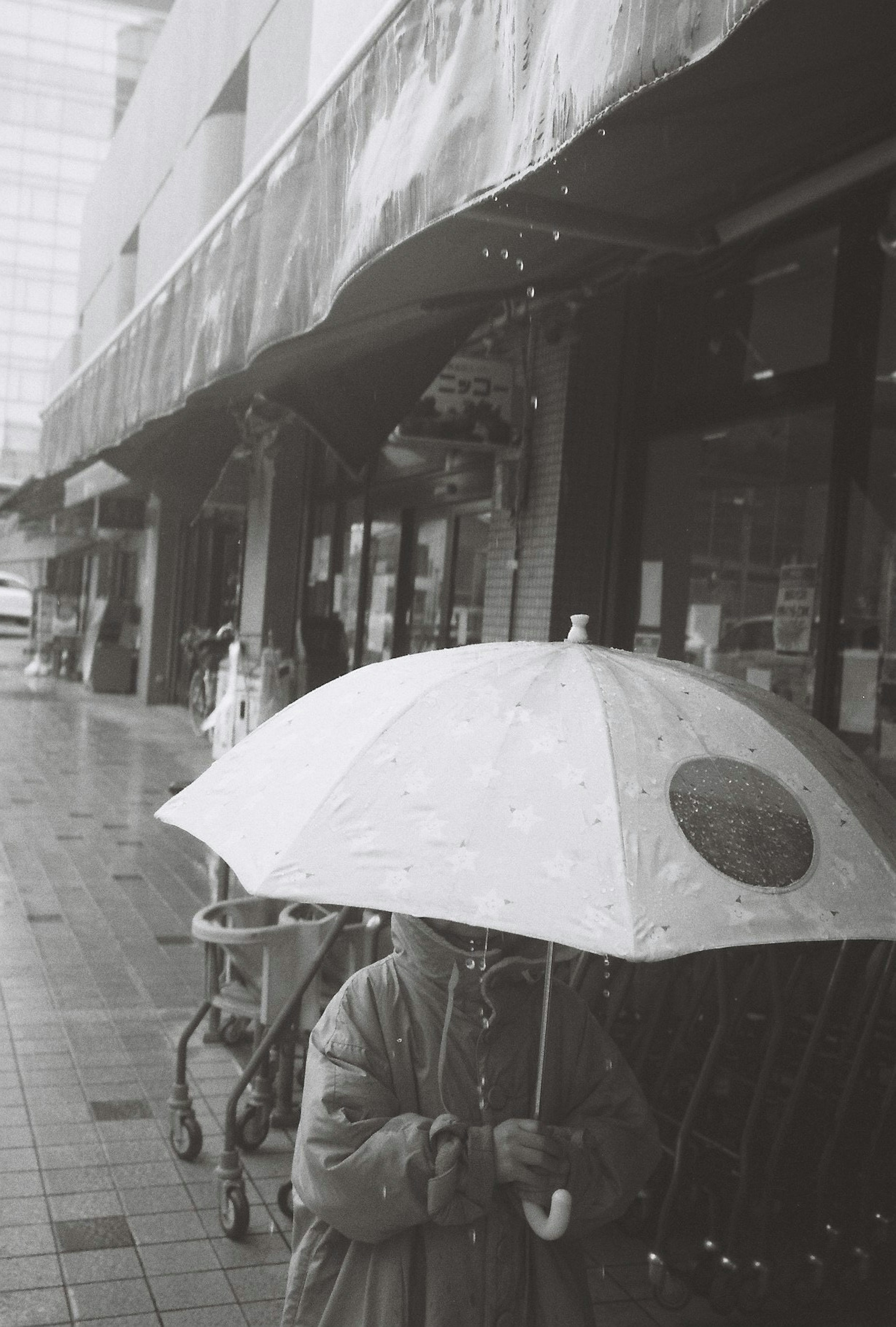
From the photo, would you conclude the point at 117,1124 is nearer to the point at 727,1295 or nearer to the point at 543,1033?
the point at 727,1295

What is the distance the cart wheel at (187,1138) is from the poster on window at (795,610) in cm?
337

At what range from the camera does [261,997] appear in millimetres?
4727

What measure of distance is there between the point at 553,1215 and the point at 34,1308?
1.94 m

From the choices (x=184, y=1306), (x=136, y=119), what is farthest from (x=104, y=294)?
(x=184, y=1306)

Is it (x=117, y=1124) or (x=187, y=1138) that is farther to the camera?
(x=117, y=1124)

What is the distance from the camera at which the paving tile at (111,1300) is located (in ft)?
11.7

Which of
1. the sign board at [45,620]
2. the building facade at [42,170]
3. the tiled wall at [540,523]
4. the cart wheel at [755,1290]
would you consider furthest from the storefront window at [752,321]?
A: the building facade at [42,170]

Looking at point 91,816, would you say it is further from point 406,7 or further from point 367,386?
point 406,7

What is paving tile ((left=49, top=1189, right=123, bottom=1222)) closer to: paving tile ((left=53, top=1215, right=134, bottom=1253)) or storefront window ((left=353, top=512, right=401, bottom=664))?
paving tile ((left=53, top=1215, right=134, bottom=1253))

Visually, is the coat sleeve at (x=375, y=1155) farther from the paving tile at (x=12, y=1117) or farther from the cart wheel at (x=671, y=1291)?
the paving tile at (x=12, y=1117)

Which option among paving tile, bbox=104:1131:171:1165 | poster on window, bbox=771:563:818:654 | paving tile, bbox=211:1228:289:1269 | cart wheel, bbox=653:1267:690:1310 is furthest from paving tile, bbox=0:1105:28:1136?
poster on window, bbox=771:563:818:654

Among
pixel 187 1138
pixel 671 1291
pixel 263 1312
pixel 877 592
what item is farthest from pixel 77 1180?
pixel 877 592

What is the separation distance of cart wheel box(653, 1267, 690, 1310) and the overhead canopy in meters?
2.86

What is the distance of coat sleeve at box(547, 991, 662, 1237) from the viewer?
2377mm
